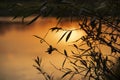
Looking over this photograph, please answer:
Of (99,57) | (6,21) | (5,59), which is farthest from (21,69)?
(6,21)

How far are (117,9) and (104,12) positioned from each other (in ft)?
0.17

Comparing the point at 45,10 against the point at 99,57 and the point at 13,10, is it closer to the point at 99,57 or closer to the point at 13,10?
the point at 13,10

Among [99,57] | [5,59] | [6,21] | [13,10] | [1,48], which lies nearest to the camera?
[13,10]

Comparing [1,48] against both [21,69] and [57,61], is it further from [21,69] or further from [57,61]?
[57,61]

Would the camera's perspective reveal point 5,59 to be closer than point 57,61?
No

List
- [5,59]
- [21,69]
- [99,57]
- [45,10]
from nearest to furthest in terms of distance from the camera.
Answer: [45,10]
[99,57]
[21,69]
[5,59]

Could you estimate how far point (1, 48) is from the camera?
924 cm

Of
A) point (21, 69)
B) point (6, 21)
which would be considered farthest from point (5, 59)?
point (6, 21)

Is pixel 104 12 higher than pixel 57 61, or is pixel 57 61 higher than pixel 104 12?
pixel 104 12

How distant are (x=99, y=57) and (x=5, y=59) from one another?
5.95 m

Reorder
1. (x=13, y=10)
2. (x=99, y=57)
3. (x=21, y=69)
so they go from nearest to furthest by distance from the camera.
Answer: (x=13, y=10) → (x=99, y=57) → (x=21, y=69)

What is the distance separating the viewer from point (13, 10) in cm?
161

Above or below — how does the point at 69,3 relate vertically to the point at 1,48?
above

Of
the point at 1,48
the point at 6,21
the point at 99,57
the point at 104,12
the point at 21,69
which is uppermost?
the point at 104,12
